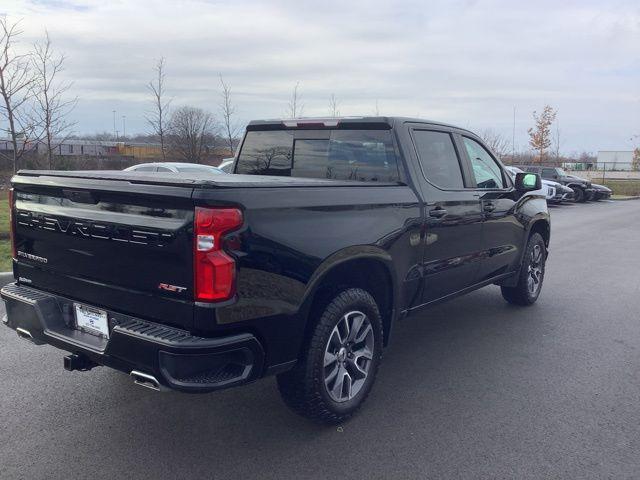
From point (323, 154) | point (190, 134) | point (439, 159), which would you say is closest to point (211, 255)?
point (323, 154)

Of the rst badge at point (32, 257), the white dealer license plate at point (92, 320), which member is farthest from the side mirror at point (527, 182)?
the rst badge at point (32, 257)

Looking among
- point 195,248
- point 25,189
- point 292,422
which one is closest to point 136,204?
point 195,248

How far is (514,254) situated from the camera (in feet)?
19.7

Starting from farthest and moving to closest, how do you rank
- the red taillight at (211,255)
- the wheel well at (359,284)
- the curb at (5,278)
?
the curb at (5,278)
the wheel well at (359,284)
the red taillight at (211,255)

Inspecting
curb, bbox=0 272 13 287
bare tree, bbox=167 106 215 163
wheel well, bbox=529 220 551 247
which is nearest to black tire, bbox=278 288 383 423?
wheel well, bbox=529 220 551 247

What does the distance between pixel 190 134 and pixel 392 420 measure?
78.4ft

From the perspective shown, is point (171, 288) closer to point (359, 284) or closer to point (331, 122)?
point (359, 284)

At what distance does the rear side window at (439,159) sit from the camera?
4.66 metres

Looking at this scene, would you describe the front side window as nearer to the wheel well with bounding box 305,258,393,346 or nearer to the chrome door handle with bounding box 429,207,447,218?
the chrome door handle with bounding box 429,207,447,218

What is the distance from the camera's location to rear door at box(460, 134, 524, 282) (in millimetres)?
5309

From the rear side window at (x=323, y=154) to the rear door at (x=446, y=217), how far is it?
0.97 feet

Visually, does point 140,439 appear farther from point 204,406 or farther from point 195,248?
point 195,248

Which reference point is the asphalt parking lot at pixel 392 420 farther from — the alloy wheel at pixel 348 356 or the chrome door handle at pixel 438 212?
the chrome door handle at pixel 438 212

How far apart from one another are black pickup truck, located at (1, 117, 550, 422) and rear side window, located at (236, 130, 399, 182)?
0.04 ft
